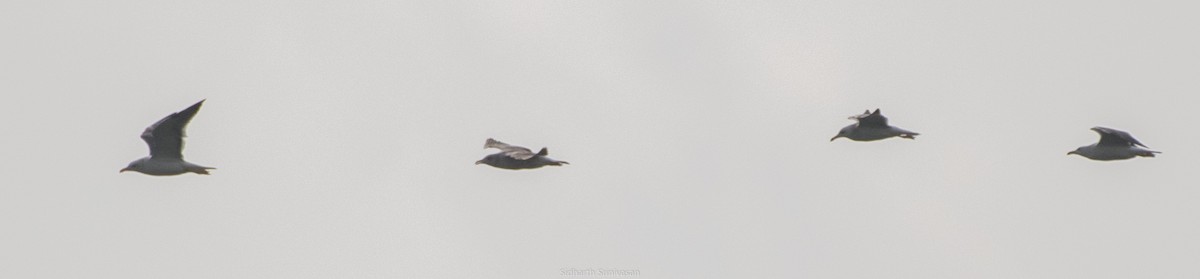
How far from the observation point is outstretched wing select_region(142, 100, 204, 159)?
5603 centimetres

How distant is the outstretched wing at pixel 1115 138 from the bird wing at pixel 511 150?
13.2 meters

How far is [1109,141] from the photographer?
5888 cm

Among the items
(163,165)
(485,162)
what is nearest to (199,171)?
(163,165)

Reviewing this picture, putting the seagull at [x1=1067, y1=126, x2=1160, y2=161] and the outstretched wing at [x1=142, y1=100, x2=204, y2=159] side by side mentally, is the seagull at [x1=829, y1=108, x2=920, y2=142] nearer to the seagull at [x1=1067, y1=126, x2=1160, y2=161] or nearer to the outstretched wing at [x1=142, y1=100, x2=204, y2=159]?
the seagull at [x1=1067, y1=126, x2=1160, y2=161]

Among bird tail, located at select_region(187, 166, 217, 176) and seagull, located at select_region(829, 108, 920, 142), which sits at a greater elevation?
seagull, located at select_region(829, 108, 920, 142)

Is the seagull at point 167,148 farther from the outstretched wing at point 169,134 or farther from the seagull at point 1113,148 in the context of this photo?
the seagull at point 1113,148

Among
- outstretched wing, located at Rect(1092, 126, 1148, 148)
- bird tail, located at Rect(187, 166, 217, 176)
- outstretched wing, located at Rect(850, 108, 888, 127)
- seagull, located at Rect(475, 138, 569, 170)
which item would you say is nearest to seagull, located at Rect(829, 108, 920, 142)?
outstretched wing, located at Rect(850, 108, 888, 127)

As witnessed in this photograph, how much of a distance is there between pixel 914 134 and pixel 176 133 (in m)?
17.1

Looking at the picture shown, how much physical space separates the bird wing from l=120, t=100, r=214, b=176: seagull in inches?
282

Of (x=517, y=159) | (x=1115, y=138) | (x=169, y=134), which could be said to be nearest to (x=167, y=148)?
(x=169, y=134)

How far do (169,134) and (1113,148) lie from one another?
868 inches

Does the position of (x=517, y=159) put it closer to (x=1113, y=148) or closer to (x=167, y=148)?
(x=167, y=148)

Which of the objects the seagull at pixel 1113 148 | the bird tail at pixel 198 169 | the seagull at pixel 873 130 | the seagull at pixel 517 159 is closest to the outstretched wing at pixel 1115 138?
the seagull at pixel 1113 148

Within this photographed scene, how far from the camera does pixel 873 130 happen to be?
58.2 metres
